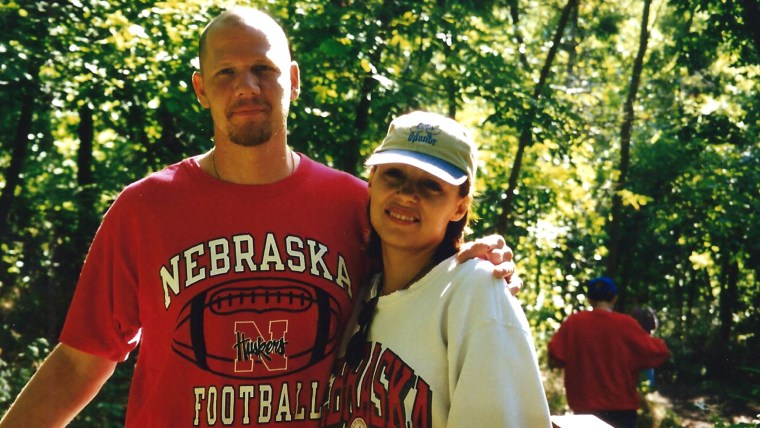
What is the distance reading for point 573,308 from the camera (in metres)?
12.7

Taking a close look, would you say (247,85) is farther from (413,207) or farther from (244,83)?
(413,207)

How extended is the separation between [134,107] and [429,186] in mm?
4988

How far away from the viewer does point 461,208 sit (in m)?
2.14

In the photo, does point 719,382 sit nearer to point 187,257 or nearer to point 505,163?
point 505,163

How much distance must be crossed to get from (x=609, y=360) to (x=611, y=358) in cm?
Result: 2

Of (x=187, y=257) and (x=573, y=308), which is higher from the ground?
(x=573, y=308)

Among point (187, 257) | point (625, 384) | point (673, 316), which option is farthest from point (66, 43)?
point (673, 316)

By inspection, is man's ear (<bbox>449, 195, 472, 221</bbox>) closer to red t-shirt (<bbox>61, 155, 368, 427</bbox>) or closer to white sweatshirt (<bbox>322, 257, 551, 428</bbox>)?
white sweatshirt (<bbox>322, 257, 551, 428</bbox>)

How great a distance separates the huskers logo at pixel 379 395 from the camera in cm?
177

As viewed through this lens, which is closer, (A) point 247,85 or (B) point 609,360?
(A) point 247,85

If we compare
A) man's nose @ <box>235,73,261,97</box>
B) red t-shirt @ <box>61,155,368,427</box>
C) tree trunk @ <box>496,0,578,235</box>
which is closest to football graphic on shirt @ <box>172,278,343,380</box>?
red t-shirt @ <box>61,155,368,427</box>

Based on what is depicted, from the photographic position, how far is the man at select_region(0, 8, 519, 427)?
6.80 ft

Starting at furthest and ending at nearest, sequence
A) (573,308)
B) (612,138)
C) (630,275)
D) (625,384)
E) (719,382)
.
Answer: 1. (630,275)
2. (719,382)
3. (612,138)
4. (573,308)
5. (625,384)

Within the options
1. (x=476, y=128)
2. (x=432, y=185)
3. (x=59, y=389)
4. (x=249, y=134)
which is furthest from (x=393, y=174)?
(x=476, y=128)
